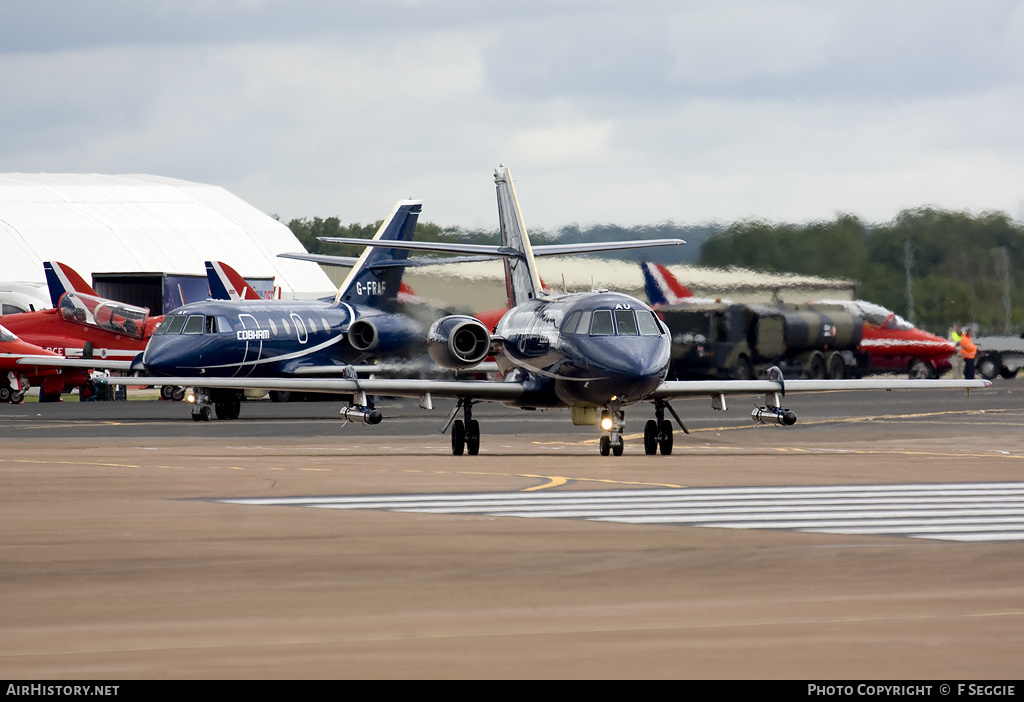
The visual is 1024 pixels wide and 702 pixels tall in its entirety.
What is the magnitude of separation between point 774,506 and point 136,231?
74015mm

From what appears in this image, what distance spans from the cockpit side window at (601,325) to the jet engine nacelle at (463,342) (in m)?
2.92

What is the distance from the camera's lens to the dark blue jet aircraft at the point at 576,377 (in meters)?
25.4

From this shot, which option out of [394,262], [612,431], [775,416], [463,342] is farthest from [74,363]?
[775,416]

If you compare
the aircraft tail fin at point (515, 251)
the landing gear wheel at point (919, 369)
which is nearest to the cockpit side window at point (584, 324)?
the aircraft tail fin at point (515, 251)

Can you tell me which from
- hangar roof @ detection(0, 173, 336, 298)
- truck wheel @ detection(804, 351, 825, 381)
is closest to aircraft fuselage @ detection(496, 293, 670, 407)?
truck wheel @ detection(804, 351, 825, 381)

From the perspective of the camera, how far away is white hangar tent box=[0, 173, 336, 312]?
81062 millimetres

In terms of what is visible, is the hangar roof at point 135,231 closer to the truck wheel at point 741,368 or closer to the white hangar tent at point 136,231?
the white hangar tent at point 136,231

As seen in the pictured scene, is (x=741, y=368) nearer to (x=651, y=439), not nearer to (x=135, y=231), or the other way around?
(x=651, y=439)

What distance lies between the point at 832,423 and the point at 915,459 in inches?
524

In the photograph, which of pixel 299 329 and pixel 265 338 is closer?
pixel 265 338

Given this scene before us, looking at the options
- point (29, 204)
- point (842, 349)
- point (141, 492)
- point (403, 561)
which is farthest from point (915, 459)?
point (29, 204)

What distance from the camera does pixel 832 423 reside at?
37719 millimetres

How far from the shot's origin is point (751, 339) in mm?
54031

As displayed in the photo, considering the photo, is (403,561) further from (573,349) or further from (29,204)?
(29,204)
